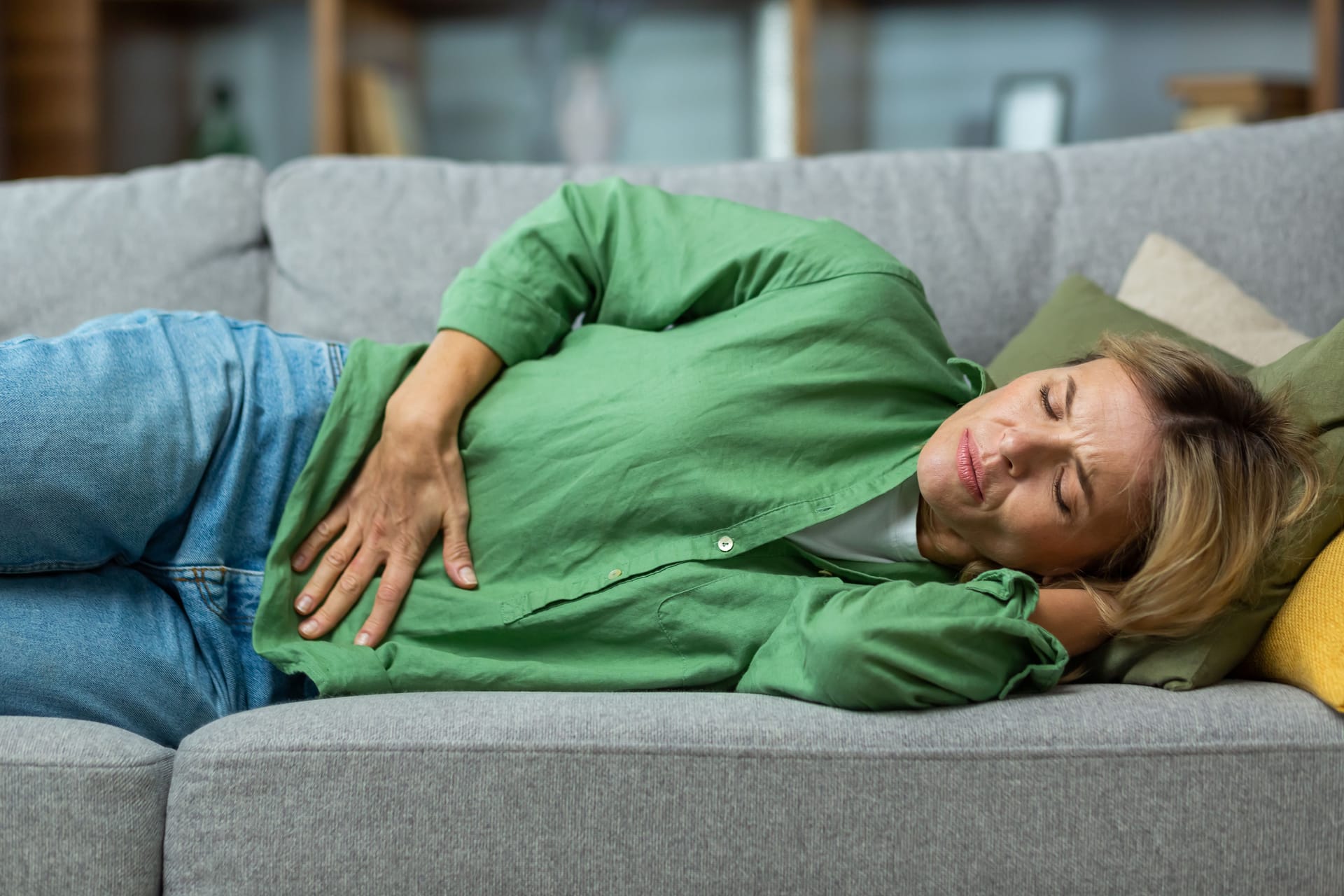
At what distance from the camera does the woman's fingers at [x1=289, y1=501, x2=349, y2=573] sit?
4.18 feet

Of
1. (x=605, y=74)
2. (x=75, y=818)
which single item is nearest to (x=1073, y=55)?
(x=605, y=74)

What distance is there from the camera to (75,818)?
942mm

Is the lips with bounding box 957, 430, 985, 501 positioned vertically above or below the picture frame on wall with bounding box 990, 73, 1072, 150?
below

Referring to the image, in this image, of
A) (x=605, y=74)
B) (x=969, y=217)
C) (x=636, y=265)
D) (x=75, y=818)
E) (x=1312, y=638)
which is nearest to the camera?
(x=75, y=818)

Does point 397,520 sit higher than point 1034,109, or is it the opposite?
point 1034,109

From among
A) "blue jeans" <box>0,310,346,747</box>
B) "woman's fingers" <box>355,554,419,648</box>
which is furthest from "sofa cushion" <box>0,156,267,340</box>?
"woman's fingers" <box>355,554,419,648</box>

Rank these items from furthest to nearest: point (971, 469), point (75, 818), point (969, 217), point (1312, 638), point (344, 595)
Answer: point (969, 217), point (344, 595), point (971, 469), point (1312, 638), point (75, 818)

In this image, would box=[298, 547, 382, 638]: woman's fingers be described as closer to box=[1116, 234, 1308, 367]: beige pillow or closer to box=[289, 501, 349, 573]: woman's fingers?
box=[289, 501, 349, 573]: woman's fingers

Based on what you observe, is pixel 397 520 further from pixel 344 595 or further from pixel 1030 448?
pixel 1030 448

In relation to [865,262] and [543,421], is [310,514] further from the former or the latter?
[865,262]

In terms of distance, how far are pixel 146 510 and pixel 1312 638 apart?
108cm

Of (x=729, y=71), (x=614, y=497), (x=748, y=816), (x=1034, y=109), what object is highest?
(x=729, y=71)

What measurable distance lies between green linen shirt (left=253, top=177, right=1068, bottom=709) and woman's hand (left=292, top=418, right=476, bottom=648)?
18mm

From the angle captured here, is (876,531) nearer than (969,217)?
Yes
